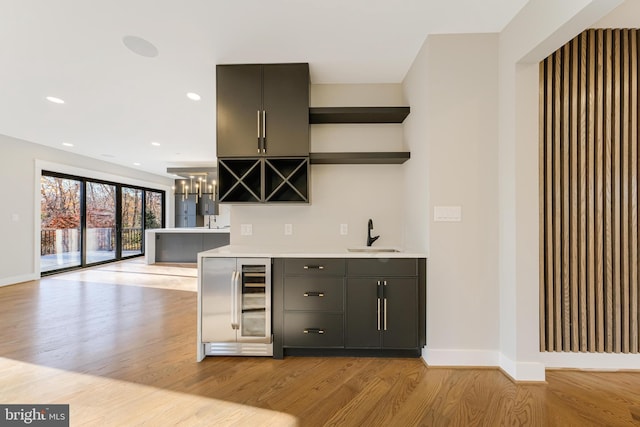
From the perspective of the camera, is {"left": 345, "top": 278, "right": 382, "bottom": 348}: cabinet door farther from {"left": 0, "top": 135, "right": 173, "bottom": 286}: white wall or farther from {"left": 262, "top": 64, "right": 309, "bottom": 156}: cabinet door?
{"left": 0, "top": 135, "right": 173, "bottom": 286}: white wall

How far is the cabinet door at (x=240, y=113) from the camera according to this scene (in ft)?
8.55

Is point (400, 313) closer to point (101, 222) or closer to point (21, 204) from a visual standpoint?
point (21, 204)

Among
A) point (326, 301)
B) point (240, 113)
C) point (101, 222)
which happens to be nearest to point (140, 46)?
point (240, 113)

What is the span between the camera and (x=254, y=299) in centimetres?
235

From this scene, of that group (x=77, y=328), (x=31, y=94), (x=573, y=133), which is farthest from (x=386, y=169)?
(x=31, y=94)

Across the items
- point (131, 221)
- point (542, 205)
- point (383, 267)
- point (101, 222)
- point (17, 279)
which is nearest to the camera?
point (542, 205)

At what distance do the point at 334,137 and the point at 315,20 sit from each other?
1091mm

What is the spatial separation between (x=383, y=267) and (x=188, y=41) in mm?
2467

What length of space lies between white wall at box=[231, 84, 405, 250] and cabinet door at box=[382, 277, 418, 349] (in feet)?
2.21

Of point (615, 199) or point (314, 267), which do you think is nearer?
point (615, 199)

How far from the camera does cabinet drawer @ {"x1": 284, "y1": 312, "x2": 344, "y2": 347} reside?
2.31 metres

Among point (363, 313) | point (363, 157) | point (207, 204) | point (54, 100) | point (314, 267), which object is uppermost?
point (54, 100)

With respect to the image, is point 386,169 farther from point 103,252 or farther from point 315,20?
point 103,252

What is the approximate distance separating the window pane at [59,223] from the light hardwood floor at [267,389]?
3776mm
